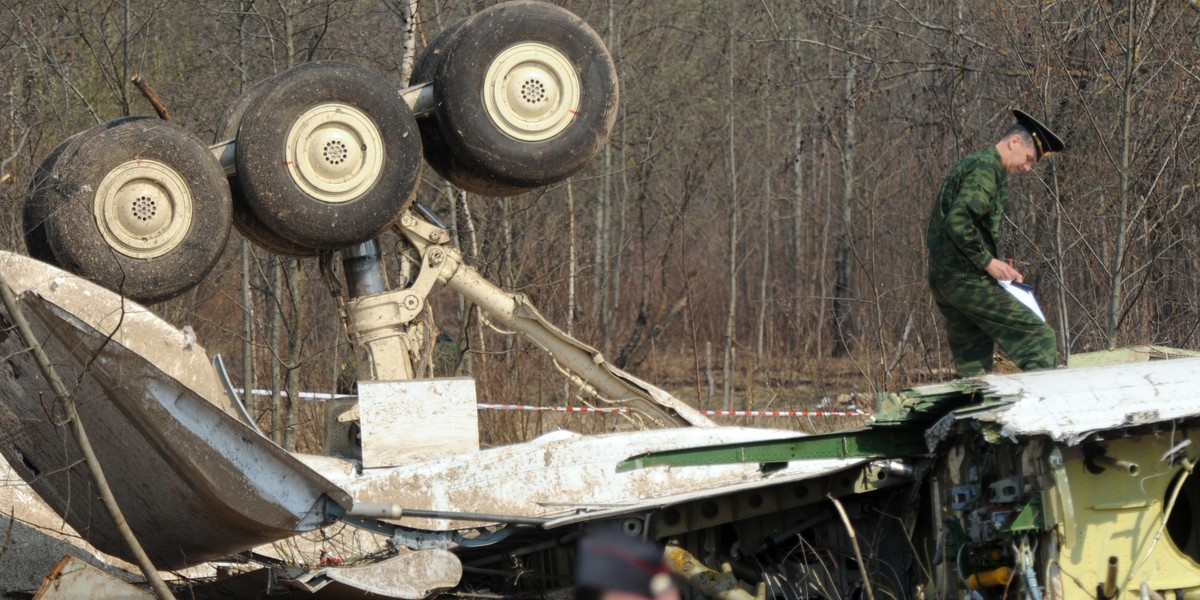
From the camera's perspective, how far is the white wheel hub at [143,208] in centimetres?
609

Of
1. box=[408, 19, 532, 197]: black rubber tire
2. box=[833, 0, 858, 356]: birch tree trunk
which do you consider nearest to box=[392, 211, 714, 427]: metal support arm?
box=[408, 19, 532, 197]: black rubber tire

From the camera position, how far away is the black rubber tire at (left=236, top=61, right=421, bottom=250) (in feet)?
21.1

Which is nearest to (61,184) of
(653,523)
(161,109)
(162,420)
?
(161,109)

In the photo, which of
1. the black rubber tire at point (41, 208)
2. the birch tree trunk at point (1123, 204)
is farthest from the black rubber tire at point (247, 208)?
the birch tree trunk at point (1123, 204)

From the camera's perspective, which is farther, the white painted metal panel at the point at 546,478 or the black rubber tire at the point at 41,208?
the white painted metal panel at the point at 546,478

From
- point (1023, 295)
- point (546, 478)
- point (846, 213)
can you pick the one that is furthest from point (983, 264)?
point (846, 213)

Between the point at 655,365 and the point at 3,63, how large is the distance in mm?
9876

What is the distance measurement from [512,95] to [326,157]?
1.01 meters

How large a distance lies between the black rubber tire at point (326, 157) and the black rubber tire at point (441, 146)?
26 centimetres

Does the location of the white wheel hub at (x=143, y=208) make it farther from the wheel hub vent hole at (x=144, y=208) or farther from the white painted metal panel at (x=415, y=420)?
the white painted metal panel at (x=415, y=420)

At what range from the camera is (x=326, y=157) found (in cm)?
650

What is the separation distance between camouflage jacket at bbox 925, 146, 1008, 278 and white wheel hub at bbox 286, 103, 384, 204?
289 cm

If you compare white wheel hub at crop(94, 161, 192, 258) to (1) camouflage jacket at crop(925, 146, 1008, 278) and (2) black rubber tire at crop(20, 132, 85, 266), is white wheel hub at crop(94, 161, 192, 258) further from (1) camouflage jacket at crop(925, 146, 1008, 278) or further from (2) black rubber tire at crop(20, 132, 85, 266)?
(1) camouflage jacket at crop(925, 146, 1008, 278)

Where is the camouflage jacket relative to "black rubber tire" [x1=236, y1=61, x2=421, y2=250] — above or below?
below
